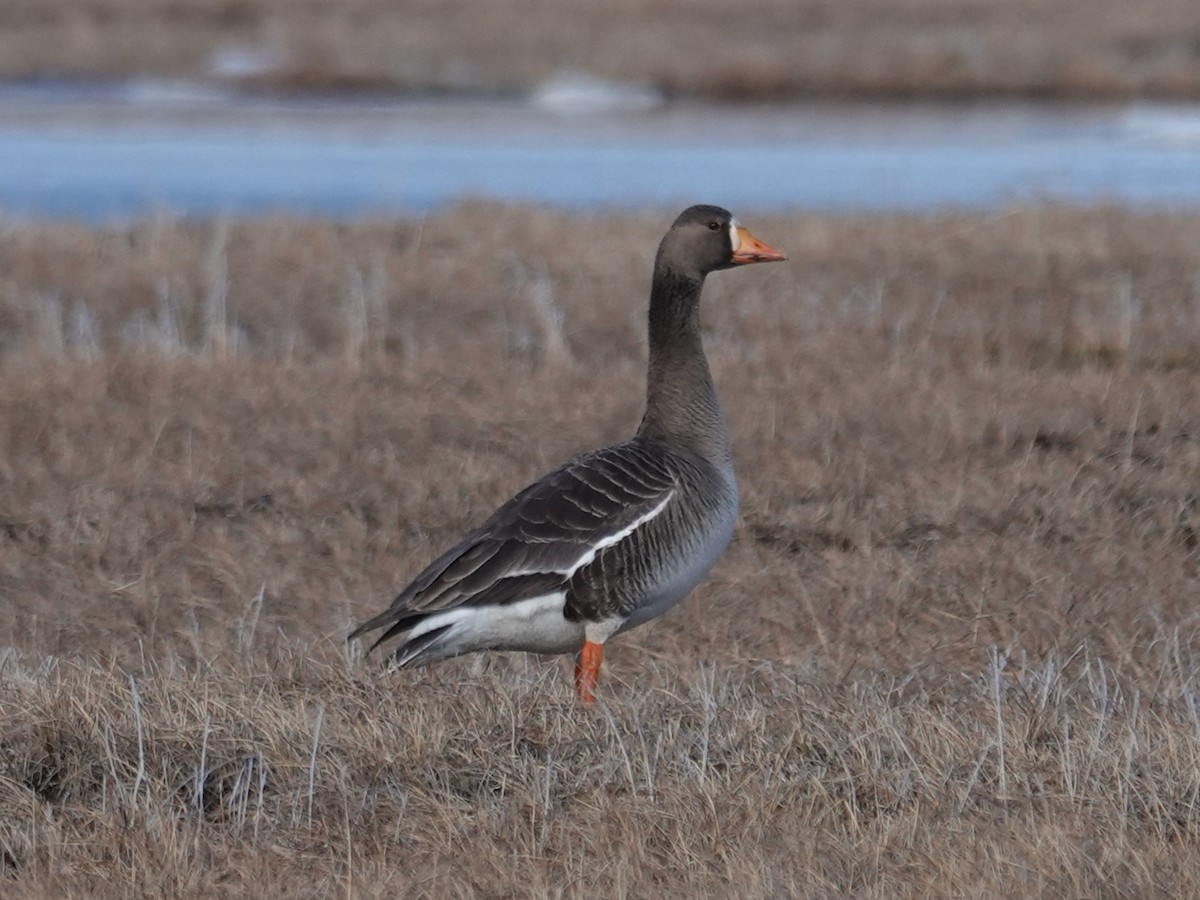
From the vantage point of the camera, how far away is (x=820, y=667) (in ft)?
21.8

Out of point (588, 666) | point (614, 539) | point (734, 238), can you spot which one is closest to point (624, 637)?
point (588, 666)

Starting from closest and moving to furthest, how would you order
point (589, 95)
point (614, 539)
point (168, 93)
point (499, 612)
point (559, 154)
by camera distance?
point (499, 612) < point (614, 539) < point (559, 154) < point (168, 93) < point (589, 95)

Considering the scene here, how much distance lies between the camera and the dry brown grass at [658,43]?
29.9 metres

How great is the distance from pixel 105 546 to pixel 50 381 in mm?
1874

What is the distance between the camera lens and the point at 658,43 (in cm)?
3381

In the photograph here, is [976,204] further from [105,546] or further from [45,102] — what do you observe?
[45,102]

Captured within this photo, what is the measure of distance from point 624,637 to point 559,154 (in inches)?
600

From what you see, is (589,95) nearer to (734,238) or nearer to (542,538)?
(734,238)

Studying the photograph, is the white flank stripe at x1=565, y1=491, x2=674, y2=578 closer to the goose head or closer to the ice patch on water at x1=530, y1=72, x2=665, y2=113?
the goose head

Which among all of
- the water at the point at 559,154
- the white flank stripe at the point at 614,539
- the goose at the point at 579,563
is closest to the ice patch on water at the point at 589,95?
the water at the point at 559,154

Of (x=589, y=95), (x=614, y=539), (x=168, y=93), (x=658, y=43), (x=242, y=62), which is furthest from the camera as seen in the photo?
(x=658, y=43)

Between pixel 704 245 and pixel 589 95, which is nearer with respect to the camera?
pixel 704 245

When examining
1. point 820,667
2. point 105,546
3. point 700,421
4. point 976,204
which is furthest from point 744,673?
point 976,204

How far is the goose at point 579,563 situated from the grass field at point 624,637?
19 cm
